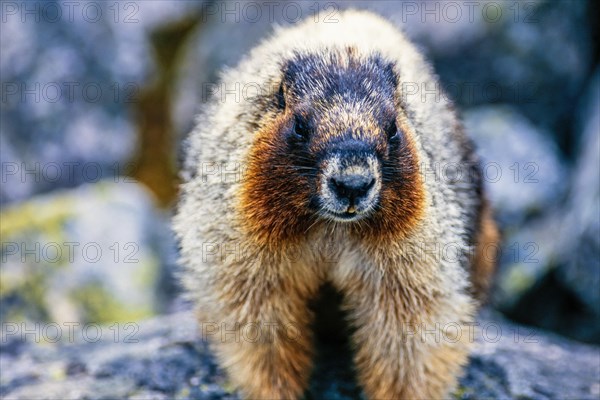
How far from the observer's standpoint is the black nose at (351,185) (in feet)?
11.4

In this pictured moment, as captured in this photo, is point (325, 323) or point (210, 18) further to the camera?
point (210, 18)

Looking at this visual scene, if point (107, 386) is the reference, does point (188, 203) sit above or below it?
above

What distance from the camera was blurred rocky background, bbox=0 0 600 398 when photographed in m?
7.68

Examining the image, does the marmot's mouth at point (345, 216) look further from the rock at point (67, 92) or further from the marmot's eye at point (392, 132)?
the rock at point (67, 92)

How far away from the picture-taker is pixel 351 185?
3.49 metres

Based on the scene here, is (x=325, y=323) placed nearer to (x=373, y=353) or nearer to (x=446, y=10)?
(x=373, y=353)

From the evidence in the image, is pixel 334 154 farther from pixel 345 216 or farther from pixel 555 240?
pixel 555 240

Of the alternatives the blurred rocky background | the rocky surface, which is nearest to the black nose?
the rocky surface

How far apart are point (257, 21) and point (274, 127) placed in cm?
578

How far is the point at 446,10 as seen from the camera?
340 inches

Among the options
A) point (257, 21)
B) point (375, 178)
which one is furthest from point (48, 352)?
point (257, 21)

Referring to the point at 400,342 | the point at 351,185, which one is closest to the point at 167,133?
the point at 400,342

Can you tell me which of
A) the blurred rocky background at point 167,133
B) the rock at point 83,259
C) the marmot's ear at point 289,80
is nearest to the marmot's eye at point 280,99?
the marmot's ear at point 289,80

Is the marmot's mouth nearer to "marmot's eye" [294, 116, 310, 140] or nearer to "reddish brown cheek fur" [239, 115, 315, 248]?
"reddish brown cheek fur" [239, 115, 315, 248]
